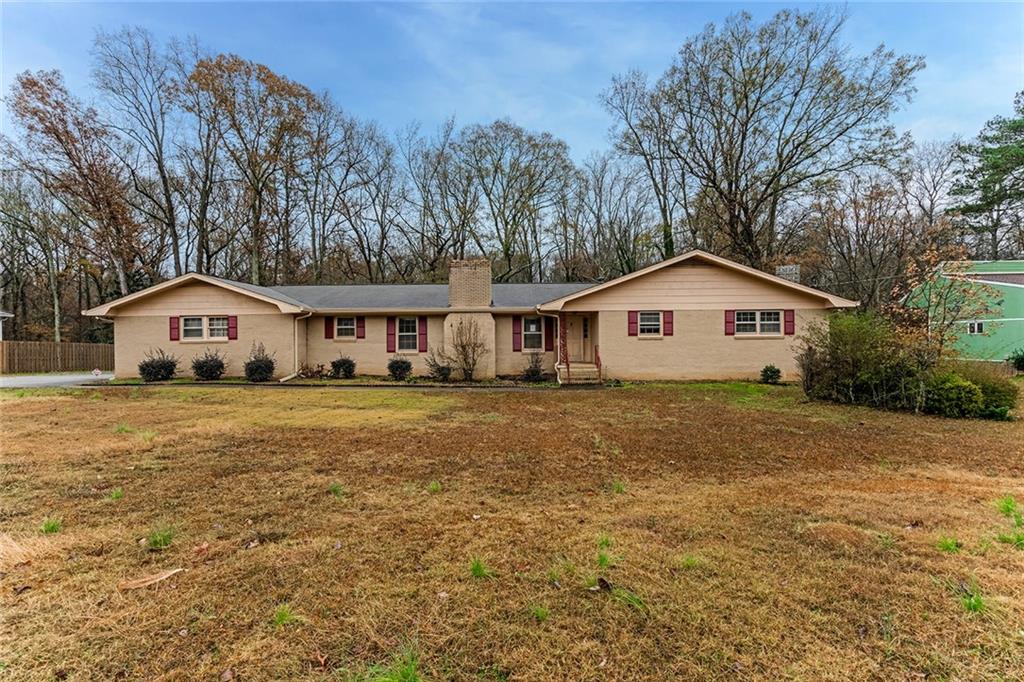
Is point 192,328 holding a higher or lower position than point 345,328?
higher

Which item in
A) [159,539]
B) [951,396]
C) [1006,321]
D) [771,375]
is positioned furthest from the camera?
A: [1006,321]

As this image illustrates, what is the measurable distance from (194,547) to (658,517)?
3.76 meters

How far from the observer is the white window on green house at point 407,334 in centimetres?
1830

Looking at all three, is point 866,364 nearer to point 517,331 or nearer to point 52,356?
point 517,331

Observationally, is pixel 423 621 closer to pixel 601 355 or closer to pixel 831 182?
pixel 601 355

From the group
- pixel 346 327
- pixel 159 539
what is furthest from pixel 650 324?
pixel 159 539

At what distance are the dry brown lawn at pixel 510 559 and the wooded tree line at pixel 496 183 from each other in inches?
675

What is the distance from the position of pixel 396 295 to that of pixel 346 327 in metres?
2.66

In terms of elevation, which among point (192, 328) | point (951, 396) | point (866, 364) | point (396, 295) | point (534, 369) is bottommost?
point (951, 396)

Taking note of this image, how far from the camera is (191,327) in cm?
1767

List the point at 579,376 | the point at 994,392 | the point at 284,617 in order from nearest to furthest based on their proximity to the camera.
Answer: the point at 284,617, the point at 994,392, the point at 579,376

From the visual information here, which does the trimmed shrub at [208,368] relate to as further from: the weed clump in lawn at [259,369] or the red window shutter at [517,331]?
the red window shutter at [517,331]

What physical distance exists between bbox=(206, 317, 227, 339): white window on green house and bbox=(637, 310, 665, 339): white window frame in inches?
616

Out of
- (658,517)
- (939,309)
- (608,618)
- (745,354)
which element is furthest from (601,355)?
(608,618)
